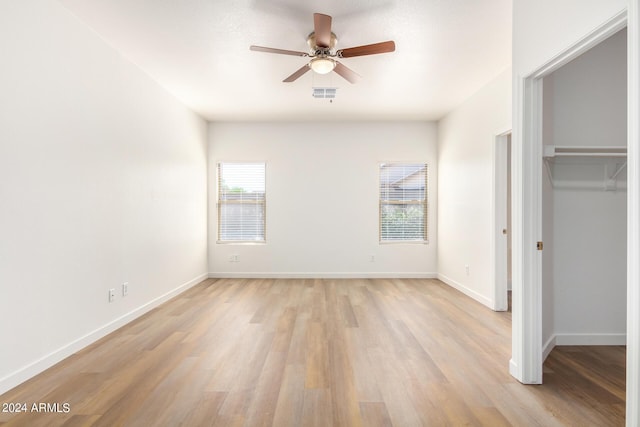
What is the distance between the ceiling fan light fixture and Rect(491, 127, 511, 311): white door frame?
7.67ft

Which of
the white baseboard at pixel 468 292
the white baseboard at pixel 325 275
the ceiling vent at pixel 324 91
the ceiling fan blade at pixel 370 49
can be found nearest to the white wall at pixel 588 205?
the white baseboard at pixel 468 292

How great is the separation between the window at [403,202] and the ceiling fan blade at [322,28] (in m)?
3.53

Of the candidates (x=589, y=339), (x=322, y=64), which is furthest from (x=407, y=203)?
(x=322, y=64)

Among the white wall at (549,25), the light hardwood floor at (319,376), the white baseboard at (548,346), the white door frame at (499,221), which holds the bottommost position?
the light hardwood floor at (319,376)

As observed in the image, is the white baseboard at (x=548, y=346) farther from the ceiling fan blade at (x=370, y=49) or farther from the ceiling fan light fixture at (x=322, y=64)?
the ceiling fan light fixture at (x=322, y=64)

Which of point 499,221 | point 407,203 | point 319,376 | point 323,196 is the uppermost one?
point 323,196

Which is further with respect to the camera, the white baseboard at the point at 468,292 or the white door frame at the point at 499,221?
the white baseboard at the point at 468,292

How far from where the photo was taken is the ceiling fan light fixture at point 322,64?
10.0 ft

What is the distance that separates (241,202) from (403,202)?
2991 millimetres

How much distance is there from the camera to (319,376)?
2365 mm

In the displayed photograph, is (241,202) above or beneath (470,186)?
beneath

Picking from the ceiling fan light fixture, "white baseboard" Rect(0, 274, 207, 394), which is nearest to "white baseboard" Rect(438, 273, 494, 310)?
the ceiling fan light fixture

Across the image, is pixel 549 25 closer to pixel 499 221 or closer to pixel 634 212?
pixel 634 212

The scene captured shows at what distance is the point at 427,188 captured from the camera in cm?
611
